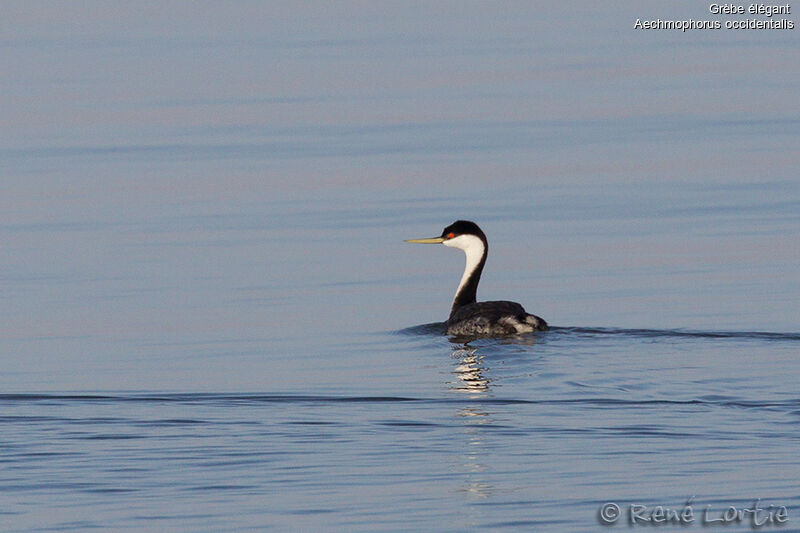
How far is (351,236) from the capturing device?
24297mm

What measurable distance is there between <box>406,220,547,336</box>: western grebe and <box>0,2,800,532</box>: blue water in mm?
202

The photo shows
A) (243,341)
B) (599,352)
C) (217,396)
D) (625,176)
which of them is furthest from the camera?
(625,176)

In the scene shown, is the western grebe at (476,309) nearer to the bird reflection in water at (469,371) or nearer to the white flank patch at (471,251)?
the white flank patch at (471,251)

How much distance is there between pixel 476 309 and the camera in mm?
19484

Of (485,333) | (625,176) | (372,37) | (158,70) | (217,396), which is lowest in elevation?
(217,396)

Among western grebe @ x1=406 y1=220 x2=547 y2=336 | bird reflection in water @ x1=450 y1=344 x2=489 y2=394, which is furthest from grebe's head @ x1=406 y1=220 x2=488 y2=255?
bird reflection in water @ x1=450 y1=344 x2=489 y2=394

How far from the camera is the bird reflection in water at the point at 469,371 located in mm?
15797

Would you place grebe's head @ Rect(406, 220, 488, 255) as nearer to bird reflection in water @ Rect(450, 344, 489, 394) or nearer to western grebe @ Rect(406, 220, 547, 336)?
western grebe @ Rect(406, 220, 547, 336)

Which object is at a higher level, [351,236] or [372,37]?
[372,37]

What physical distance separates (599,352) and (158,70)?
2700cm

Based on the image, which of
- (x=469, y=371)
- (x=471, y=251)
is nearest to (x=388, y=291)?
(x=471, y=251)

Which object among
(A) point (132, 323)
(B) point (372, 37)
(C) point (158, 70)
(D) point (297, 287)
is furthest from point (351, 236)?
(B) point (372, 37)

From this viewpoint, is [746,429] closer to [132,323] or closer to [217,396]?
[217,396]

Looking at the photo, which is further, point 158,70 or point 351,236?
point 158,70
